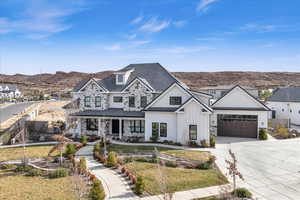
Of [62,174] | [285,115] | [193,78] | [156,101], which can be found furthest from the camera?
[193,78]

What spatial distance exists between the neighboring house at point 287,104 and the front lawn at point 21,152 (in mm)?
34409

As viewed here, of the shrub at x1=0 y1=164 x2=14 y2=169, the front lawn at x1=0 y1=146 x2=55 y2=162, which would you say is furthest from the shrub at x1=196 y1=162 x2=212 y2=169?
the shrub at x1=0 y1=164 x2=14 y2=169

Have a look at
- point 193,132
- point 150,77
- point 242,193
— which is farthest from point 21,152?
point 242,193

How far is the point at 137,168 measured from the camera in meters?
17.0

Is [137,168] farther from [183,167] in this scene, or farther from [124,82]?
[124,82]

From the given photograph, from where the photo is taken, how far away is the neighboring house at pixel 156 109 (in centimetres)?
2380

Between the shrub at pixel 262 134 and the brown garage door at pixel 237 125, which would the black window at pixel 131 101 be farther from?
the shrub at pixel 262 134

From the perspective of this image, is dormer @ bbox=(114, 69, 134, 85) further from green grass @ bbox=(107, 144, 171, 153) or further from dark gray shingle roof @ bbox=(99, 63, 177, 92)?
green grass @ bbox=(107, 144, 171, 153)

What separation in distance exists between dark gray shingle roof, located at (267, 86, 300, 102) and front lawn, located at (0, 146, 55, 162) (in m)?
35.6

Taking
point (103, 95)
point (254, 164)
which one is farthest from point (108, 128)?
point (254, 164)

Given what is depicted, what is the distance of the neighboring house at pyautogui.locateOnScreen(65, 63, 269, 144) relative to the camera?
23.8 metres

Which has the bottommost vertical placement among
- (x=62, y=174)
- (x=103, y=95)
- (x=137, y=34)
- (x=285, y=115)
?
(x=62, y=174)

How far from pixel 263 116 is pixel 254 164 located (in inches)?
403

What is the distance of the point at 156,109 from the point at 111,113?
5844 mm
